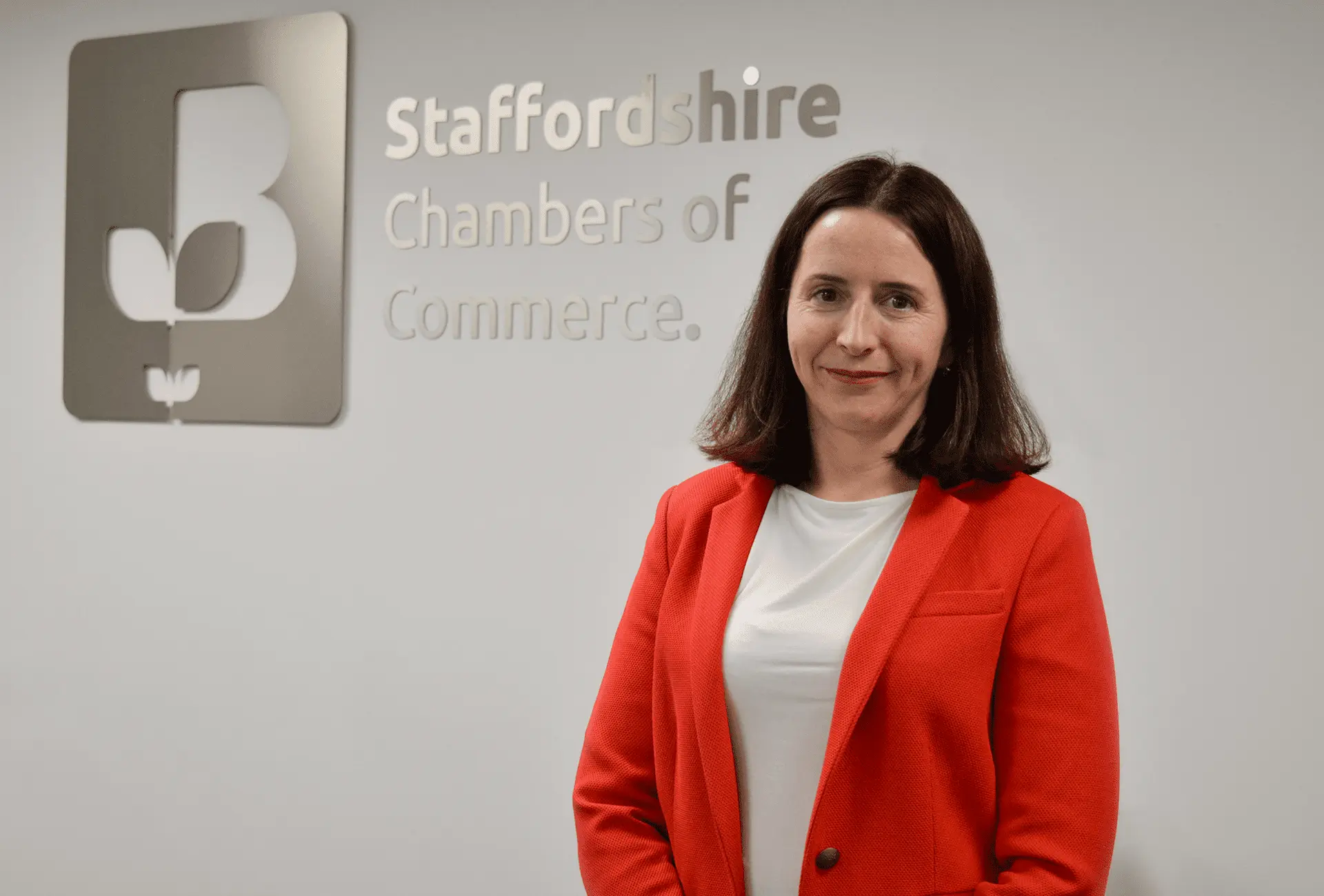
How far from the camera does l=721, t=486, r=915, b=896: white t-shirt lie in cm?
140

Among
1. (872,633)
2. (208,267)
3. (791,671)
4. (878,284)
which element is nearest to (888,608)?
(872,633)

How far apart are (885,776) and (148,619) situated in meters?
2.23

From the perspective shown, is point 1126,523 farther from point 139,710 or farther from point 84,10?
point 84,10

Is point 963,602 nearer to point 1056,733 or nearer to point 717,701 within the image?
point 1056,733

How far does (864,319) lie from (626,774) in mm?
656

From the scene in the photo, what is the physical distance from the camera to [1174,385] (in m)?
2.18

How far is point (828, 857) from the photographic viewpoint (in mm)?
1367

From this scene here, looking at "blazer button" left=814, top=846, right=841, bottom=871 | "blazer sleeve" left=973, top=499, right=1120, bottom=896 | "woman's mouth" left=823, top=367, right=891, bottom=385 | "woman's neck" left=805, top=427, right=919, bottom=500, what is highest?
"woman's mouth" left=823, top=367, right=891, bottom=385

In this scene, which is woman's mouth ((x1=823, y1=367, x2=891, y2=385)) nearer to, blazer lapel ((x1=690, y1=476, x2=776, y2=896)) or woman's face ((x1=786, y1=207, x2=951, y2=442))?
woman's face ((x1=786, y1=207, x2=951, y2=442))

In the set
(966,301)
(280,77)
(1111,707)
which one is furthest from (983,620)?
(280,77)

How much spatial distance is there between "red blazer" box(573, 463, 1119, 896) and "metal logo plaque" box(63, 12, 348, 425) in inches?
65.0

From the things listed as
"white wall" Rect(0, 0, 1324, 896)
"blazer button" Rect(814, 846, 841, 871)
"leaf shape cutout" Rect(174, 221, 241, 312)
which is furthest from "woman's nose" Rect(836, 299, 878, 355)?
"leaf shape cutout" Rect(174, 221, 241, 312)

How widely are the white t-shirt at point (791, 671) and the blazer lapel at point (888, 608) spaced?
27mm

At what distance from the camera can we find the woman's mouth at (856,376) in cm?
142
